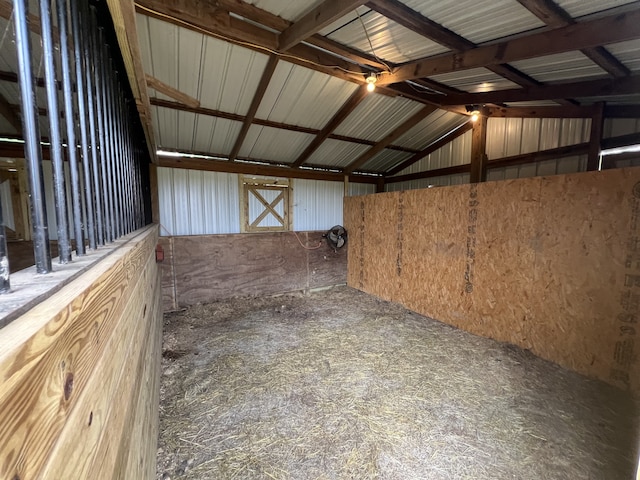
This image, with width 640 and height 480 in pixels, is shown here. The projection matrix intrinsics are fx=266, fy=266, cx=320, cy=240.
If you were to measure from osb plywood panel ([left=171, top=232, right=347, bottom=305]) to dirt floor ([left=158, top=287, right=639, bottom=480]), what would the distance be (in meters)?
1.24

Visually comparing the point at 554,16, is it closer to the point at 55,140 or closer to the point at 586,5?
the point at 586,5

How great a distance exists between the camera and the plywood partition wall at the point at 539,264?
2.48m

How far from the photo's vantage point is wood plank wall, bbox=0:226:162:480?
32 cm

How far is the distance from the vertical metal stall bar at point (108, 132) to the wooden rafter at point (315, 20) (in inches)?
63.4

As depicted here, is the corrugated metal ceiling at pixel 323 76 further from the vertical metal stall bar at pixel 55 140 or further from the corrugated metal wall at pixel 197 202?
the vertical metal stall bar at pixel 55 140

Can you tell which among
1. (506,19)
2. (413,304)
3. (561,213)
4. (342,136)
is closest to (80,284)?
(506,19)

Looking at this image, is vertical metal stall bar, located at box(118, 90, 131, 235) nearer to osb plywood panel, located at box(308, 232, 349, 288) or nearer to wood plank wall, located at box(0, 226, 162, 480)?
wood plank wall, located at box(0, 226, 162, 480)

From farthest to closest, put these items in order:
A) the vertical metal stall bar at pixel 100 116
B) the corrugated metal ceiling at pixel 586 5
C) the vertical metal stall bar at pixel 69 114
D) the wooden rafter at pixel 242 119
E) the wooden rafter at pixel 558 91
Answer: the wooden rafter at pixel 242 119 → the wooden rafter at pixel 558 91 → the corrugated metal ceiling at pixel 586 5 → the vertical metal stall bar at pixel 100 116 → the vertical metal stall bar at pixel 69 114

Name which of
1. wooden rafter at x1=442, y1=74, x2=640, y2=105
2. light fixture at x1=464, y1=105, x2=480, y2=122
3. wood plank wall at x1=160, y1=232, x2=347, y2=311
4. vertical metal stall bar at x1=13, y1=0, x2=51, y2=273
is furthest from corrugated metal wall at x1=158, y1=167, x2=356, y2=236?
vertical metal stall bar at x1=13, y1=0, x2=51, y2=273

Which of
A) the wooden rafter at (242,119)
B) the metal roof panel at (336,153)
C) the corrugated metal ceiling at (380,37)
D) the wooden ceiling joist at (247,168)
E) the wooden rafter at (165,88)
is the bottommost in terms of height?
the wooden ceiling joist at (247,168)

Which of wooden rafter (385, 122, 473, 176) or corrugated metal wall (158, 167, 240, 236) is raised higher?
wooden rafter (385, 122, 473, 176)

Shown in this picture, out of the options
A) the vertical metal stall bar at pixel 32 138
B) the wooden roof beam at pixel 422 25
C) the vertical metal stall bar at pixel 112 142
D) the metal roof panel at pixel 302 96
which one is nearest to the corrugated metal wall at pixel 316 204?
the metal roof panel at pixel 302 96

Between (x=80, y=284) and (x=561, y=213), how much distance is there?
3.88m

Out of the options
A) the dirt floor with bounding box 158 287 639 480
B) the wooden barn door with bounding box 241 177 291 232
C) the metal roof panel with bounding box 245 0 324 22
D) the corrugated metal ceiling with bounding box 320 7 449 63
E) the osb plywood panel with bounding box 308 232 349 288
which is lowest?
the dirt floor with bounding box 158 287 639 480
